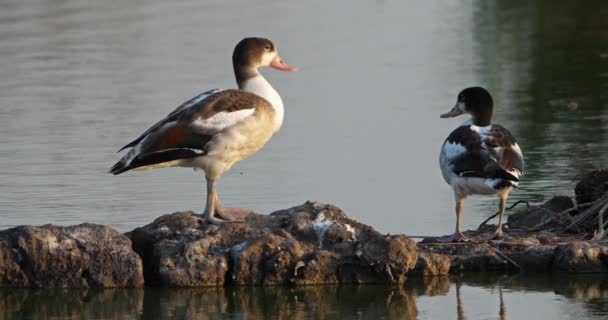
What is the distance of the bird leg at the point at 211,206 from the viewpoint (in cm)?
1086

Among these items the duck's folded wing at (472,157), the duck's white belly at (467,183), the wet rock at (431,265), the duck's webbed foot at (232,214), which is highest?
the duck's folded wing at (472,157)

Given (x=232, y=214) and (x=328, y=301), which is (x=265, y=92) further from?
(x=328, y=301)

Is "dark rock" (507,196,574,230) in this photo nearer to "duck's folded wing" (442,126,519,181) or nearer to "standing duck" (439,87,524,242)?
"standing duck" (439,87,524,242)

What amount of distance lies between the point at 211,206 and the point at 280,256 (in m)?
0.85

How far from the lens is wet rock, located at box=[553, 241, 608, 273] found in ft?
34.7

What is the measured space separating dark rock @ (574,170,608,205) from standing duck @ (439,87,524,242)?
738mm

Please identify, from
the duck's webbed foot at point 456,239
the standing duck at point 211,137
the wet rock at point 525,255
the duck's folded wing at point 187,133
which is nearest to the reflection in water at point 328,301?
the wet rock at point 525,255

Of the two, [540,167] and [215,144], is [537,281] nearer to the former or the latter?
[215,144]

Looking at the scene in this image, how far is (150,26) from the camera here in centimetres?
2781

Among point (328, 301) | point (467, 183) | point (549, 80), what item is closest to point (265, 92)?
point (467, 183)

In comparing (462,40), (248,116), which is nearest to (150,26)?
(462,40)

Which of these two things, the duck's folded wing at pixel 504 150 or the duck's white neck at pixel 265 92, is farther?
the duck's white neck at pixel 265 92

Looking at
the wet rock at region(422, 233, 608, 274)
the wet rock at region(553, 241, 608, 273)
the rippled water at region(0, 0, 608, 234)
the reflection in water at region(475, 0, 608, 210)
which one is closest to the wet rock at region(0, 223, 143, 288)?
the wet rock at region(422, 233, 608, 274)

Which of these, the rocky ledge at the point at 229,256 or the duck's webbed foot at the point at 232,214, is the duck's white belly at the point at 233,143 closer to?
the duck's webbed foot at the point at 232,214
